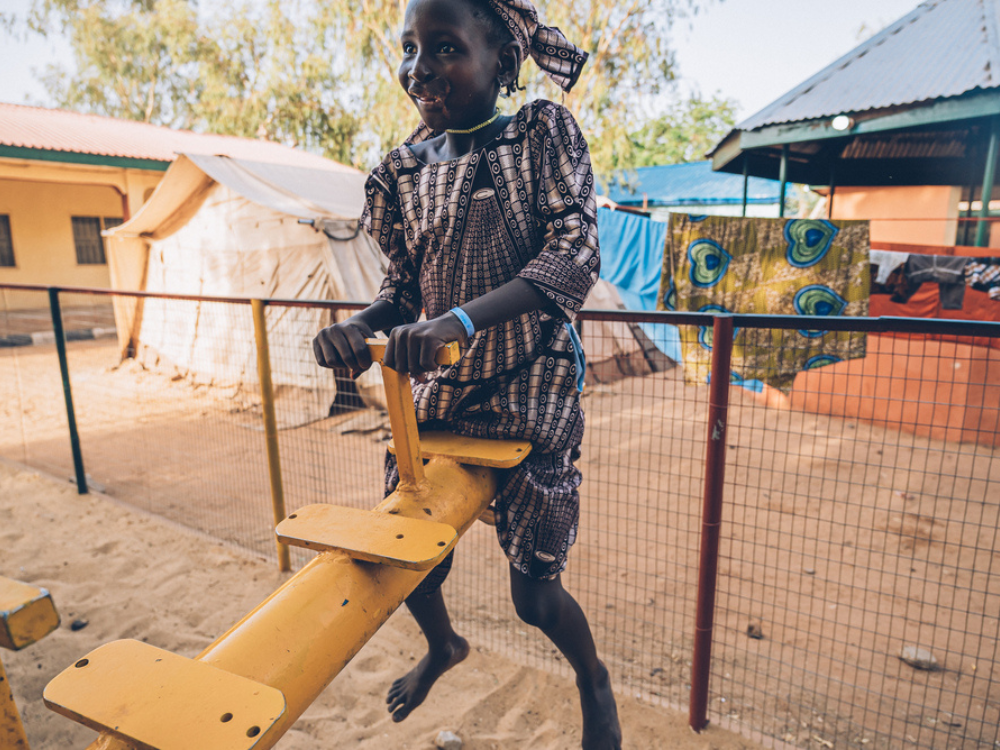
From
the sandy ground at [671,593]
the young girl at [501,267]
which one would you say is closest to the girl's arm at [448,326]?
the young girl at [501,267]

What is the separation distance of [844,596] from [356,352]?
3.21m

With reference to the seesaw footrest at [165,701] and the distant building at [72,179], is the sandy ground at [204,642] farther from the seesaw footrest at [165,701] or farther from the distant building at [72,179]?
the distant building at [72,179]

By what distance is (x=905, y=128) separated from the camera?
23.0 ft

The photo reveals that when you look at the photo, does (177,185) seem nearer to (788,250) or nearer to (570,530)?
(788,250)

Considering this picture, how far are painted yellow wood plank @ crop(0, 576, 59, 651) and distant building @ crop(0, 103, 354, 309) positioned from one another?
12.5 meters

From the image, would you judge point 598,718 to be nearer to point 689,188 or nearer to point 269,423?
point 269,423

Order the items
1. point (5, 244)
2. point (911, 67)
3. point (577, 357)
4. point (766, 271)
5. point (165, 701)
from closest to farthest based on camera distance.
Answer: point (165, 701) < point (577, 357) < point (766, 271) < point (911, 67) < point (5, 244)

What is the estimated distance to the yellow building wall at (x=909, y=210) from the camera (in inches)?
344

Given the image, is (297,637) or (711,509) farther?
(711,509)

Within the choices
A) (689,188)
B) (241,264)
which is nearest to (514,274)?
(241,264)

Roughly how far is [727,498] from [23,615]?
4701mm

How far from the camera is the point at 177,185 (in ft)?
26.6

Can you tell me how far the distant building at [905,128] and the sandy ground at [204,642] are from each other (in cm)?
606

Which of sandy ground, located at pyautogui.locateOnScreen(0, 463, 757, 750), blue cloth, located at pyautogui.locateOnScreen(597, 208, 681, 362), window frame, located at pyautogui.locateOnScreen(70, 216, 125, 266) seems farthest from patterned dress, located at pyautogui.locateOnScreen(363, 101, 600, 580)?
window frame, located at pyautogui.locateOnScreen(70, 216, 125, 266)
